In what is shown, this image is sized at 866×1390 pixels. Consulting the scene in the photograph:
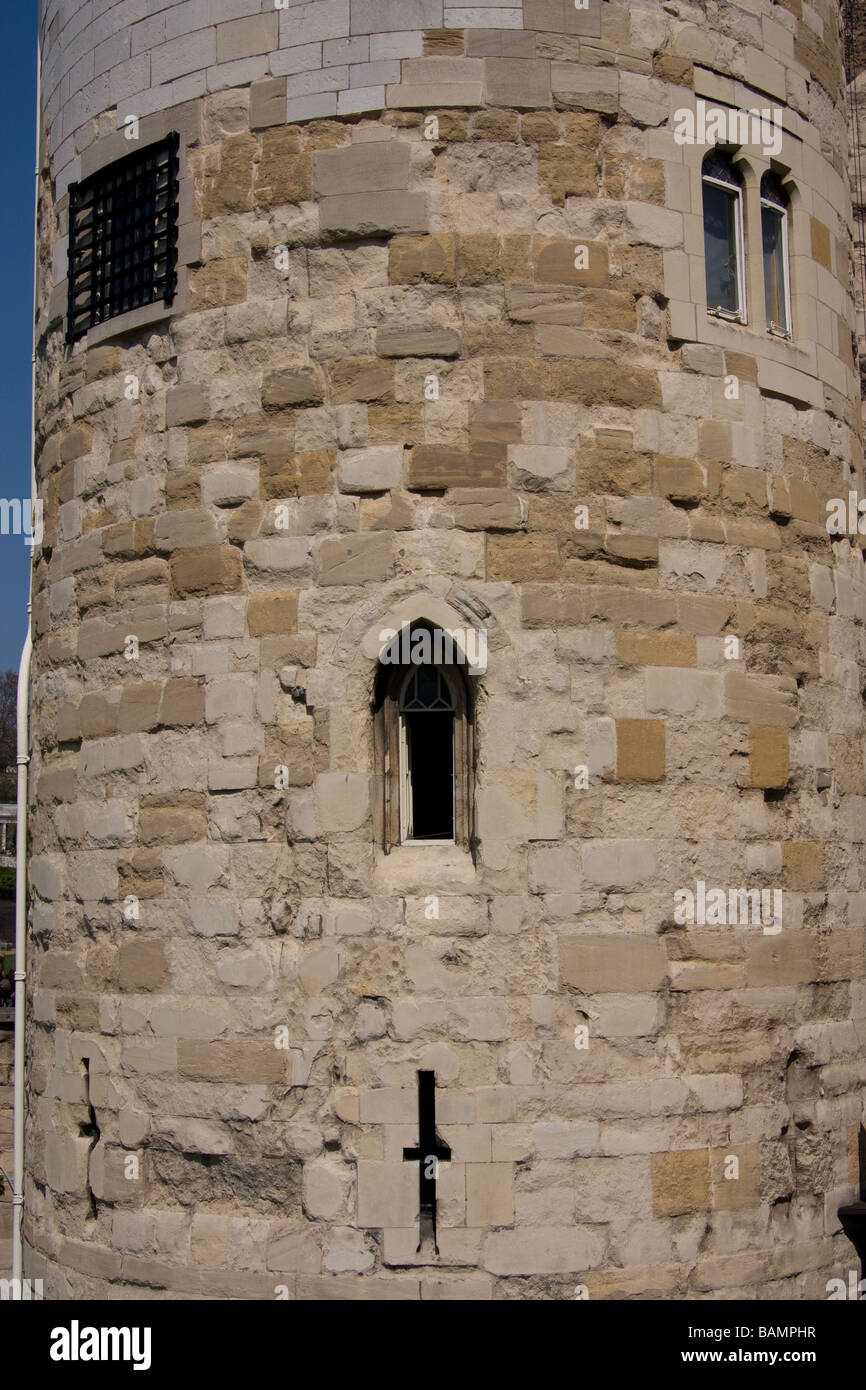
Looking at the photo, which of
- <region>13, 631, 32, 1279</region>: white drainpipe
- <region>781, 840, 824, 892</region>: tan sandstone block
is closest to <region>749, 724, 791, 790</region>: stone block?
<region>781, 840, 824, 892</region>: tan sandstone block

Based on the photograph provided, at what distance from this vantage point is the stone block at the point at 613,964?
23.2 ft

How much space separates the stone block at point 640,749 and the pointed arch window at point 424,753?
721mm

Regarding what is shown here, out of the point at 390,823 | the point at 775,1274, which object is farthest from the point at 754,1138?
the point at 390,823

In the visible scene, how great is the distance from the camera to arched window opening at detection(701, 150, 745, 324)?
8.08 meters

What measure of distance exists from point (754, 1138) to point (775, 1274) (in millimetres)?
662

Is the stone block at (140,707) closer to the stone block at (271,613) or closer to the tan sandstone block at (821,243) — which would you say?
the stone block at (271,613)

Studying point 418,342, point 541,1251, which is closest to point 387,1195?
point 541,1251

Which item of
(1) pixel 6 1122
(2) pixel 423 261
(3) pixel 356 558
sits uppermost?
(2) pixel 423 261

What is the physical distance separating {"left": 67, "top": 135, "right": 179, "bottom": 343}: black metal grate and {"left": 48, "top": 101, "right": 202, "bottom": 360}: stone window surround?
0.04 m

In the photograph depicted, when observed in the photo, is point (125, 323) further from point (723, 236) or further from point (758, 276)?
point (758, 276)

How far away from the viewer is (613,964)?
23.3ft

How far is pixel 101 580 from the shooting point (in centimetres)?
814

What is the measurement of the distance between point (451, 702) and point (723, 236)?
3.03m

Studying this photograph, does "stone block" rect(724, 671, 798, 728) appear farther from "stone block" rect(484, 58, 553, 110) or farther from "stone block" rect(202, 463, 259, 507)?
"stone block" rect(484, 58, 553, 110)
